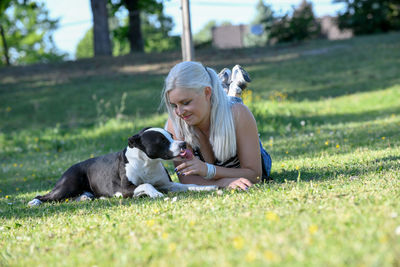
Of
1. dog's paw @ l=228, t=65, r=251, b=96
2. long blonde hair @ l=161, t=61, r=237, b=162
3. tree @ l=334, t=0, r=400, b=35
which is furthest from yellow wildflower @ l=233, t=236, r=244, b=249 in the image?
tree @ l=334, t=0, r=400, b=35

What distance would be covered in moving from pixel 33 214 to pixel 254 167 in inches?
89.9

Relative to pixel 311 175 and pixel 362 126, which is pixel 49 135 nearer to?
pixel 362 126

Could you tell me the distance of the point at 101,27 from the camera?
2128 centimetres

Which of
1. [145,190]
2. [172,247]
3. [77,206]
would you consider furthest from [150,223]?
[77,206]

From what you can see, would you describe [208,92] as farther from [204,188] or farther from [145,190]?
[145,190]

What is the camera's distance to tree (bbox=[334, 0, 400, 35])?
26.1m

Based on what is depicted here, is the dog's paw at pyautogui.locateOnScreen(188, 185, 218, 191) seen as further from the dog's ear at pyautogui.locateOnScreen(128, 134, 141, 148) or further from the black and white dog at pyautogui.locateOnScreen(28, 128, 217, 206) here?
the dog's ear at pyautogui.locateOnScreen(128, 134, 141, 148)

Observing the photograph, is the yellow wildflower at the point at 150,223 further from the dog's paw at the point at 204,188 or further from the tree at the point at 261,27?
the tree at the point at 261,27

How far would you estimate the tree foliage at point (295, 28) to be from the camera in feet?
85.3

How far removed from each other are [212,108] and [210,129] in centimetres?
24

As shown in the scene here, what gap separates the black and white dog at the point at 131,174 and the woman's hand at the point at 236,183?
0.12 metres

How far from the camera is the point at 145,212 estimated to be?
4176 millimetres

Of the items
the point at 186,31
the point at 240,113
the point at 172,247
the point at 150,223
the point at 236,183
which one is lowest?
the point at 236,183

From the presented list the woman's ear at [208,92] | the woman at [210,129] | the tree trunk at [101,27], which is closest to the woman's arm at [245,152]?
the woman at [210,129]
